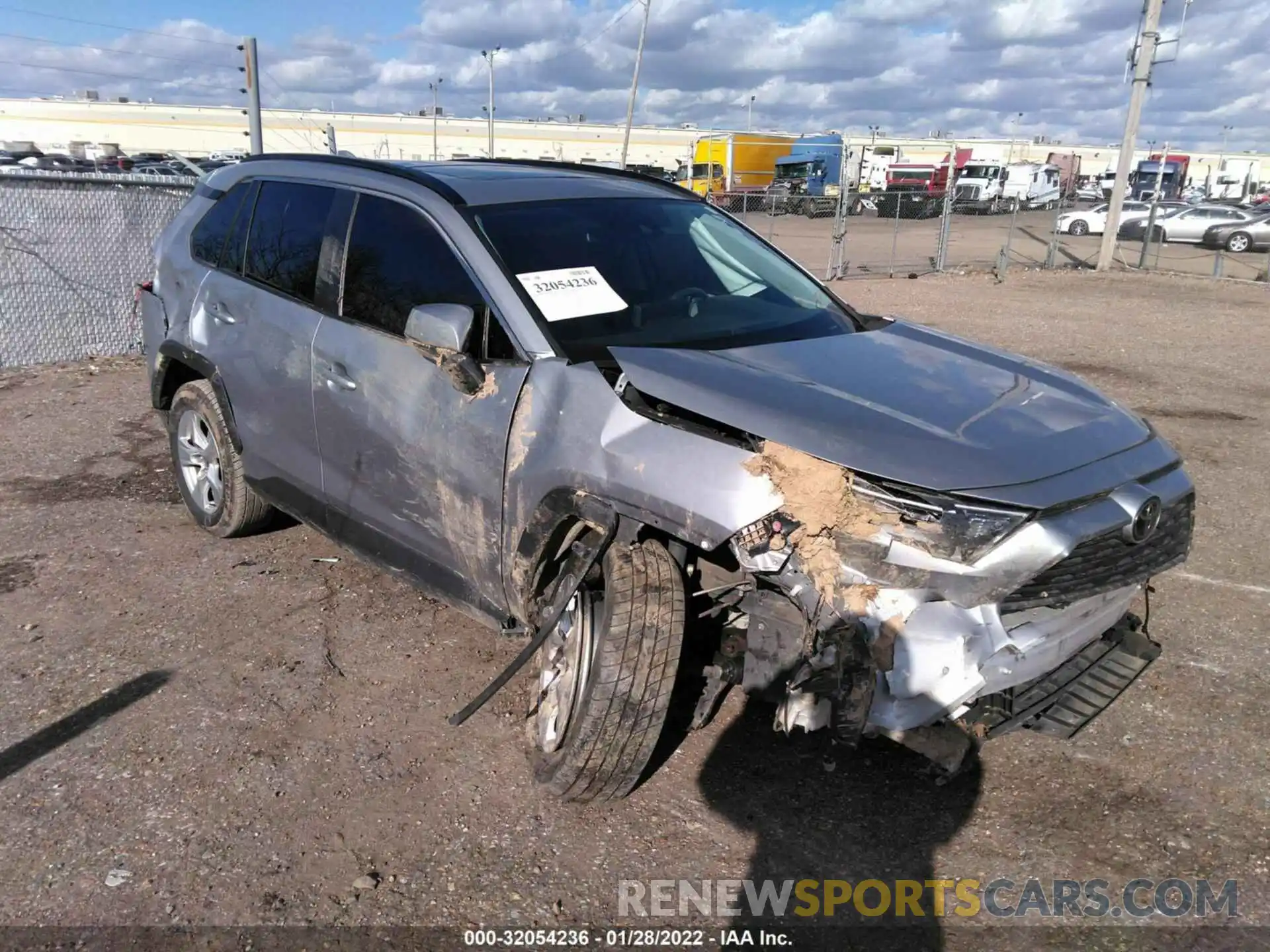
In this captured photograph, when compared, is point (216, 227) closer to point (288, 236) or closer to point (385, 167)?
point (288, 236)

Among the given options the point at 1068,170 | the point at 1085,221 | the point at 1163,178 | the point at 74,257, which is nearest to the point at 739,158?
the point at 1085,221

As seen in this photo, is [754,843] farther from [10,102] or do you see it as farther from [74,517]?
[10,102]

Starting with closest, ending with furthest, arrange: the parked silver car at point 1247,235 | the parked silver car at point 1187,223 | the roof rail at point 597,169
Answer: the roof rail at point 597,169
the parked silver car at point 1247,235
the parked silver car at point 1187,223

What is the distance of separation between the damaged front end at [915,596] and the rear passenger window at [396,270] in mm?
1421

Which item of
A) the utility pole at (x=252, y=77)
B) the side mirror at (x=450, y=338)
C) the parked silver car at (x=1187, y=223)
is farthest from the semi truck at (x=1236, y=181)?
the side mirror at (x=450, y=338)

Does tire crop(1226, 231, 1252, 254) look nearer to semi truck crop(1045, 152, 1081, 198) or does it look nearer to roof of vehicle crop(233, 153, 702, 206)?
semi truck crop(1045, 152, 1081, 198)

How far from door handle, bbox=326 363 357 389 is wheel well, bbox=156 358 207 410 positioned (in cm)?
Answer: 149

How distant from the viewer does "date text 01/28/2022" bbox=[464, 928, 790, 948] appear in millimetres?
2531

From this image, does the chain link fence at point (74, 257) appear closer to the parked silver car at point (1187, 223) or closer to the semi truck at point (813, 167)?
the parked silver car at point (1187, 223)

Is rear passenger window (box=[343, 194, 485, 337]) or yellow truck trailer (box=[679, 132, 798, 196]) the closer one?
rear passenger window (box=[343, 194, 485, 337])

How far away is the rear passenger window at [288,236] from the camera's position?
160 inches

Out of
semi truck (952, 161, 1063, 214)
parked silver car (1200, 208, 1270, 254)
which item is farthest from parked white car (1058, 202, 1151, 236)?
semi truck (952, 161, 1063, 214)

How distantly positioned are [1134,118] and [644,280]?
21173 mm

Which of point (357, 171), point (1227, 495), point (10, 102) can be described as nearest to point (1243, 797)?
point (1227, 495)
